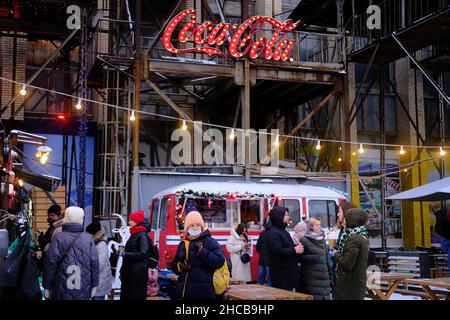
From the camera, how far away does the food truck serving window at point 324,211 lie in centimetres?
1527

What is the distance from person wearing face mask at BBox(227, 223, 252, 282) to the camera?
1288 centimetres

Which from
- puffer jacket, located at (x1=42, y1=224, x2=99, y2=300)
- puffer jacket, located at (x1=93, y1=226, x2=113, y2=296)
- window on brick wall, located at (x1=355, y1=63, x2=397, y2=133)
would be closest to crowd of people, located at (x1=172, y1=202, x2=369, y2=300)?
puffer jacket, located at (x1=42, y1=224, x2=99, y2=300)

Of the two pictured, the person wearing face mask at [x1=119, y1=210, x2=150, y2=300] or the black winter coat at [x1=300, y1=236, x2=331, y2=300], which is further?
the black winter coat at [x1=300, y1=236, x2=331, y2=300]

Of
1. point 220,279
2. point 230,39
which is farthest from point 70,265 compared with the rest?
point 230,39

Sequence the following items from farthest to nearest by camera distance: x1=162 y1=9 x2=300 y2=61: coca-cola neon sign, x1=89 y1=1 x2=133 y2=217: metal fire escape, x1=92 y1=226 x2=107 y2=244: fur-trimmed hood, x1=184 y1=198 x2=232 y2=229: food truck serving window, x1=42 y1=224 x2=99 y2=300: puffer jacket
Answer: x1=89 y1=1 x2=133 y2=217: metal fire escape → x1=162 y1=9 x2=300 y2=61: coca-cola neon sign → x1=184 y1=198 x2=232 y2=229: food truck serving window → x1=92 y1=226 x2=107 y2=244: fur-trimmed hood → x1=42 y1=224 x2=99 y2=300: puffer jacket

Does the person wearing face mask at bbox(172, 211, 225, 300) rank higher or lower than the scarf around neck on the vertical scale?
lower

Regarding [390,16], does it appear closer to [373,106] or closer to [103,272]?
[373,106]

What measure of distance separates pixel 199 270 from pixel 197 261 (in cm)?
10

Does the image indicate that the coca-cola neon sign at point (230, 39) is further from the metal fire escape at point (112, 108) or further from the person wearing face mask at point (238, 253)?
the person wearing face mask at point (238, 253)

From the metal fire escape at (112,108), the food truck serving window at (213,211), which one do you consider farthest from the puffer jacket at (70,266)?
the metal fire escape at (112,108)

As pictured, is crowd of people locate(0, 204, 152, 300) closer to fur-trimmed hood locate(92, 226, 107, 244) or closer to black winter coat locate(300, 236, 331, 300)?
fur-trimmed hood locate(92, 226, 107, 244)

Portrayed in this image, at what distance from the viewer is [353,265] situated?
6672mm
